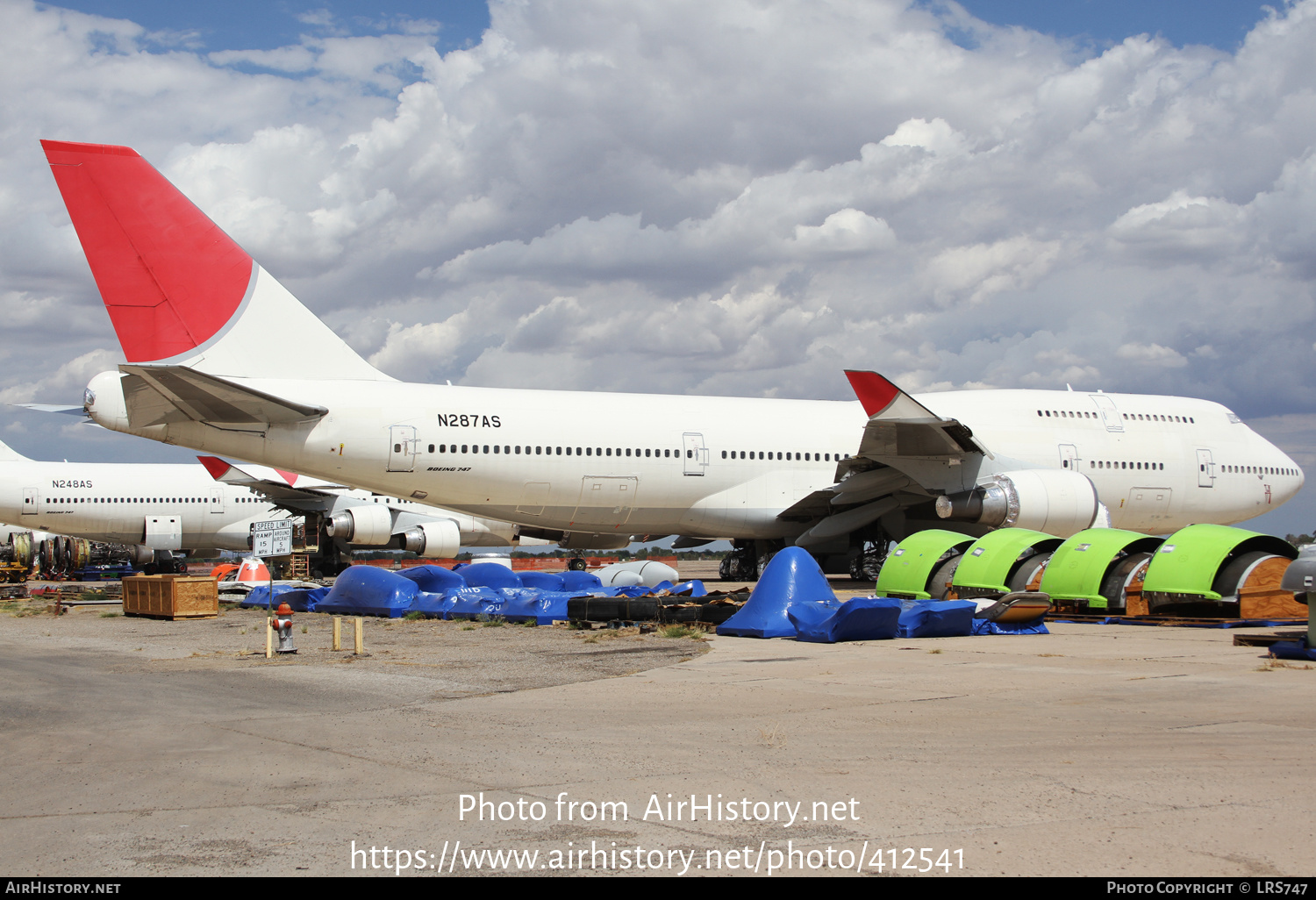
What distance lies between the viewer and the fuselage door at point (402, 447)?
18969 mm

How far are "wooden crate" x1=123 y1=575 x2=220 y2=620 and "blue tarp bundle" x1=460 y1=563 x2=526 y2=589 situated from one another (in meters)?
4.21

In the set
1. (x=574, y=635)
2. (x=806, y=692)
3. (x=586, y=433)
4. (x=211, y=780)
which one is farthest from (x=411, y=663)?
(x=586, y=433)

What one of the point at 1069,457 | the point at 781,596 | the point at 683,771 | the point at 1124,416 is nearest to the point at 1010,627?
the point at 781,596

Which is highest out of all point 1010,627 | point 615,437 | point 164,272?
point 164,272

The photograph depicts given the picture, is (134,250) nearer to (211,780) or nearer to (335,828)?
(211,780)

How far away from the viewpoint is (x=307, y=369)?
19.6m

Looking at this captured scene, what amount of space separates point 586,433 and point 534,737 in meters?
14.5

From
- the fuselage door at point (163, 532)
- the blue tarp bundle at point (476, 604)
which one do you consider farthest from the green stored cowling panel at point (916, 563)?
the fuselage door at point (163, 532)

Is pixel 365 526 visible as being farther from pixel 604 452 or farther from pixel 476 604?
pixel 476 604

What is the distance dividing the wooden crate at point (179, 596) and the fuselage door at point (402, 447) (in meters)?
3.54

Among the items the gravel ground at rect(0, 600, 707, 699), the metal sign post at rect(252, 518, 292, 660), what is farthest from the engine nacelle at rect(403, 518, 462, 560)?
the metal sign post at rect(252, 518, 292, 660)

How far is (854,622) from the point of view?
37.8 feet

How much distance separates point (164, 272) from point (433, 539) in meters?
14.9

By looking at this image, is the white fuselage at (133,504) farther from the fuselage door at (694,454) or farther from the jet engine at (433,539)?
the fuselage door at (694,454)
